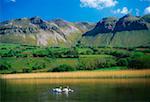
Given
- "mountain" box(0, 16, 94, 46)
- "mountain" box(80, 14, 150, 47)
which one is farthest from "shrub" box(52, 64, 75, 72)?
"mountain" box(0, 16, 94, 46)

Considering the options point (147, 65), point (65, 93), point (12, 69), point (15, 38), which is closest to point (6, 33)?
point (15, 38)

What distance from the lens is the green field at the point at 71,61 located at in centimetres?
3844

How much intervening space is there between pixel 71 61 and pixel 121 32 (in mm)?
27909

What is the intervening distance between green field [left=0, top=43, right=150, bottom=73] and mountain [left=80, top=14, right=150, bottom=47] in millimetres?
15693

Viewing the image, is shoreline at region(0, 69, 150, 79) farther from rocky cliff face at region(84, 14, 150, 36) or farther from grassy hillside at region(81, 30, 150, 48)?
rocky cliff face at region(84, 14, 150, 36)

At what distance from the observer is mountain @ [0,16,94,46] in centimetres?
6906

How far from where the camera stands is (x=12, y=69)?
39.2 metres

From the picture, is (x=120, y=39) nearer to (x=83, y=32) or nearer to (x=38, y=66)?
(x=83, y=32)

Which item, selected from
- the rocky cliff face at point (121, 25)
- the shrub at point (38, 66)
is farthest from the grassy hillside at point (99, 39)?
the shrub at point (38, 66)

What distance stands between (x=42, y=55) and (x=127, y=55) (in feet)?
28.0

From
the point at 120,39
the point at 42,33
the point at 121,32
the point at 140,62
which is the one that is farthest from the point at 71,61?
the point at 42,33

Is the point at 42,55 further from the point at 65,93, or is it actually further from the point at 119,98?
the point at 119,98

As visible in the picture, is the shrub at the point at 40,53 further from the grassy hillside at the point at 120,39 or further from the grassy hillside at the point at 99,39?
the grassy hillside at the point at 99,39

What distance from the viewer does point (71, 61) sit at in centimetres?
4019
